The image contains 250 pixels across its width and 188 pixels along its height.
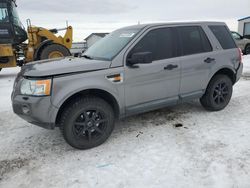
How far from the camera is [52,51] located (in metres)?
10.7

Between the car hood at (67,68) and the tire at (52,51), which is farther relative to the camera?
the tire at (52,51)

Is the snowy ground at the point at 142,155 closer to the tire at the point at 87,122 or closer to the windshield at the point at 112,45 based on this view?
the tire at the point at 87,122

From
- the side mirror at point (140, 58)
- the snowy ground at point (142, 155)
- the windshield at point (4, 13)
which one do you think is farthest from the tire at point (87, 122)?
the windshield at point (4, 13)

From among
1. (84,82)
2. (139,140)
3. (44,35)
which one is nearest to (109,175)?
(139,140)

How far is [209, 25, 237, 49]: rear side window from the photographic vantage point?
15.4 ft

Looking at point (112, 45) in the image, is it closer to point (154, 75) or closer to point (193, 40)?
point (154, 75)

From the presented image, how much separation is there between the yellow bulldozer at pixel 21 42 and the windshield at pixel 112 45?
6843 millimetres

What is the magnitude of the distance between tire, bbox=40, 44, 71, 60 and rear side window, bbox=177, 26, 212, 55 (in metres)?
7.74

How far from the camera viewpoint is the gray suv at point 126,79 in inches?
126

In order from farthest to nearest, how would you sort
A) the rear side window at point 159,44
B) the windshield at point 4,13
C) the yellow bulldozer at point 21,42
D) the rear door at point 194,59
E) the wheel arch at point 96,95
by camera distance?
the yellow bulldozer at point 21,42 → the windshield at point 4,13 → the rear door at point 194,59 → the rear side window at point 159,44 → the wheel arch at point 96,95

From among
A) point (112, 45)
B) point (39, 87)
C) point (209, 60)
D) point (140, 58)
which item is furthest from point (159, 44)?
point (39, 87)

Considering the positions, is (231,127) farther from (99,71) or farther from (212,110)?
(99,71)

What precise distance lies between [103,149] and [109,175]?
0.69 meters

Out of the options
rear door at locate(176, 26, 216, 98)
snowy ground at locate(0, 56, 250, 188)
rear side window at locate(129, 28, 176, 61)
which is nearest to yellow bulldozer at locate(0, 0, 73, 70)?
snowy ground at locate(0, 56, 250, 188)
